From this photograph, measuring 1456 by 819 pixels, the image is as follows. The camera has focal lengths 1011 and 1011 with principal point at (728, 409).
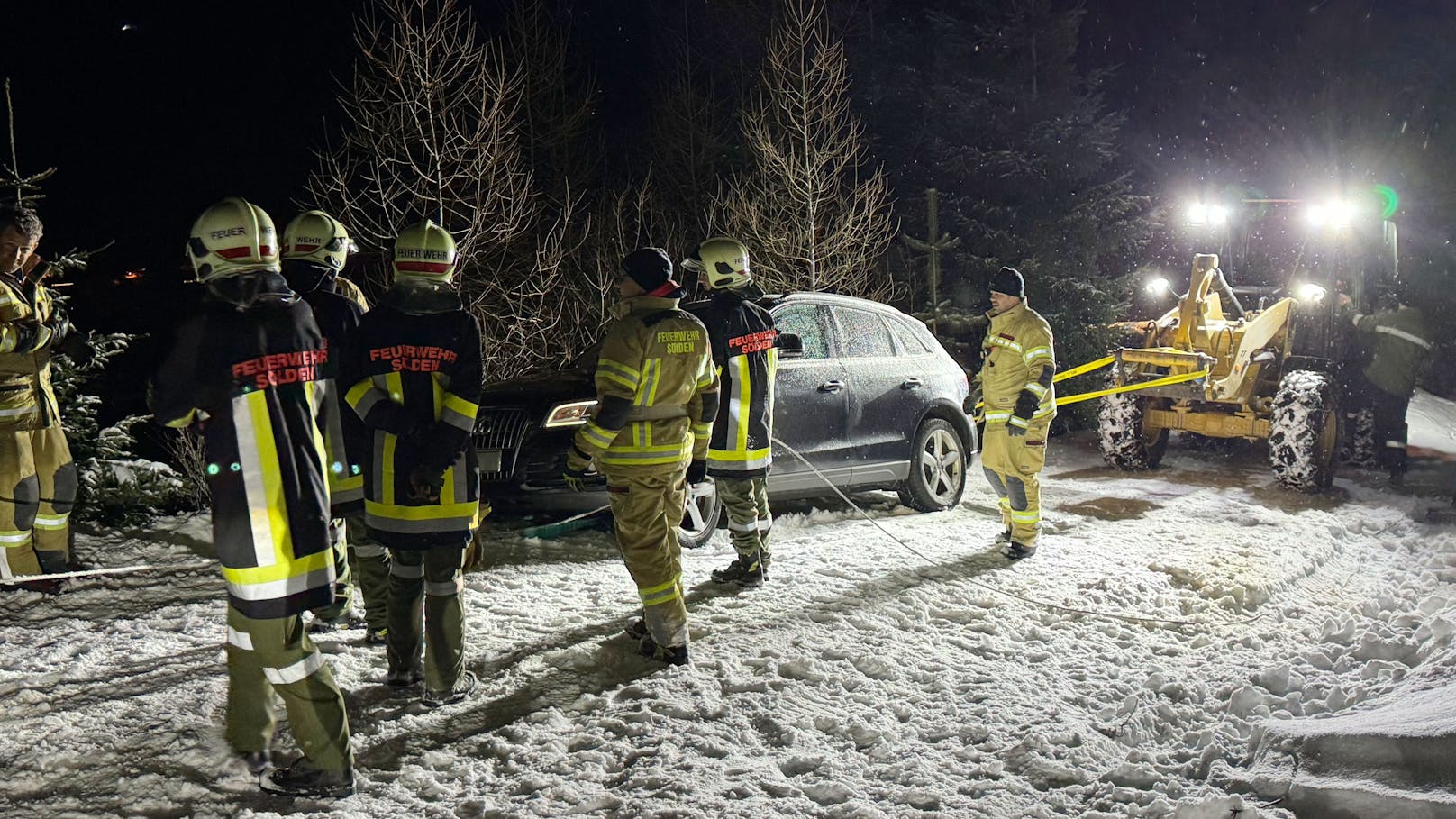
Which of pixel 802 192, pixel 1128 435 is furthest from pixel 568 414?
pixel 802 192

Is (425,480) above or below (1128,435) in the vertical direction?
above

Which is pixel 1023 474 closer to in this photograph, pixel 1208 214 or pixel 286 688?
pixel 286 688

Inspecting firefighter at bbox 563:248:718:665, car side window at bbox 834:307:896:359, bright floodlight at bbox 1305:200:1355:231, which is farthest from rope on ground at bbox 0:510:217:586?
bright floodlight at bbox 1305:200:1355:231

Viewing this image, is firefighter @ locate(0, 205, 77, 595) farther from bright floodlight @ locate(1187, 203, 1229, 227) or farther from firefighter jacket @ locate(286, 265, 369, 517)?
bright floodlight @ locate(1187, 203, 1229, 227)

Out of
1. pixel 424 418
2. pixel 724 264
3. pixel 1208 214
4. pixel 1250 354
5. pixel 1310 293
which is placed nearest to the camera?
pixel 424 418

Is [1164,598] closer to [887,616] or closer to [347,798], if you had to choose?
[887,616]

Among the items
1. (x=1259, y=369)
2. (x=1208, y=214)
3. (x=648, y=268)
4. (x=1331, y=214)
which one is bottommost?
(x=1259, y=369)

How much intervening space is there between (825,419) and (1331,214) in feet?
20.0

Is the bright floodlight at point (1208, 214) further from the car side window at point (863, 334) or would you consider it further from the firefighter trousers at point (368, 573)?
the firefighter trousers at point (368, 573)

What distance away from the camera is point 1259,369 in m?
9.77

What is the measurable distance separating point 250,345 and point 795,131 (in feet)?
36.8

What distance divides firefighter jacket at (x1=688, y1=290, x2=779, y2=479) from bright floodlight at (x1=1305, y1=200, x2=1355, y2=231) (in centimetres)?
703

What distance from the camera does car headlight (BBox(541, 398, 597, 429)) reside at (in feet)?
21.0

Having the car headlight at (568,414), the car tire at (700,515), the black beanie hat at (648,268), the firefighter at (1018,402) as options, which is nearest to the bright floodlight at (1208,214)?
the firefighter at (1018,402)
